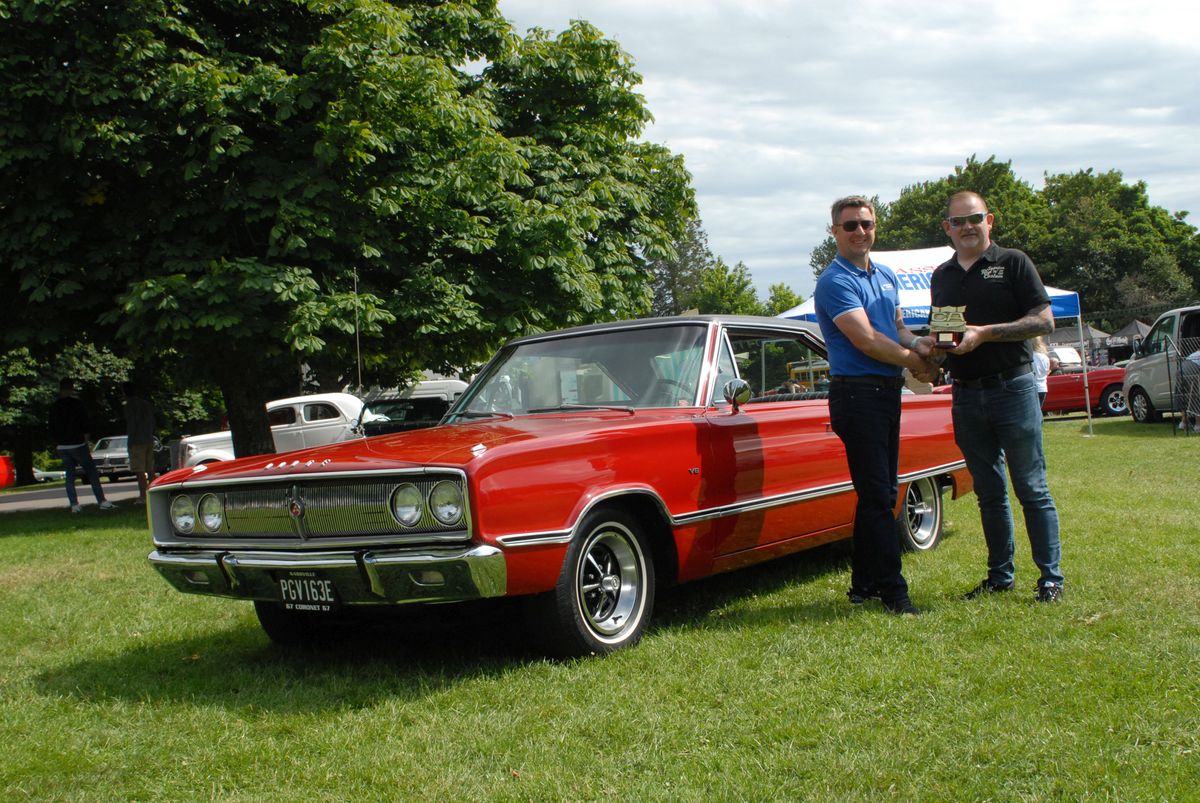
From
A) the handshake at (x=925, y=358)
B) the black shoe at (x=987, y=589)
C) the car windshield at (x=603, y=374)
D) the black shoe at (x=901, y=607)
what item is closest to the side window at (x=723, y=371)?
the car windshield at (x=603, y=374)

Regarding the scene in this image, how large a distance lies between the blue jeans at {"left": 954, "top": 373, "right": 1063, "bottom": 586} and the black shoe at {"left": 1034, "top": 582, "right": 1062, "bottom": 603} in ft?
0.08

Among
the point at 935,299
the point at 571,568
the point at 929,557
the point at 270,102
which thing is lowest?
the point at 929,557

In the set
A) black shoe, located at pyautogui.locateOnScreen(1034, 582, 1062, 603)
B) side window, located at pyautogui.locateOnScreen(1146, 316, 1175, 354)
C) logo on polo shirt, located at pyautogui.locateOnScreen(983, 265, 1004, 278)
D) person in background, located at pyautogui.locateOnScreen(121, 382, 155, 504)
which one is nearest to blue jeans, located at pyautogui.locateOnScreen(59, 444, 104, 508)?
person in background, located at pyautogui.locateOnScreen(121, 382, 155, 504)

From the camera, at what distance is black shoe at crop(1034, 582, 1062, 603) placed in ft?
16.2

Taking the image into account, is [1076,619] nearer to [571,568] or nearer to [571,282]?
[571,568]

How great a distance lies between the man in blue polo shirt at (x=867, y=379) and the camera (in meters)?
4.92

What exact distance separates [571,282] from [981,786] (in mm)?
11496

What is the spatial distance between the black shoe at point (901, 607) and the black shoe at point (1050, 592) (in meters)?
0.61

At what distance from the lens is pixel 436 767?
326 centimetres

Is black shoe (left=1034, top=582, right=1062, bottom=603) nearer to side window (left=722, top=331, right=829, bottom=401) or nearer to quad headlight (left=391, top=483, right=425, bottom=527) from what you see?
side window (left=722, top=331, right=829, bottom=401)

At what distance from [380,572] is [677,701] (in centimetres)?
123

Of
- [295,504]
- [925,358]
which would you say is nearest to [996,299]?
[925,358]

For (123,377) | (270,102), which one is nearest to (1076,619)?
(270,102)

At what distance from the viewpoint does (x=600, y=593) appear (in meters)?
4.57
